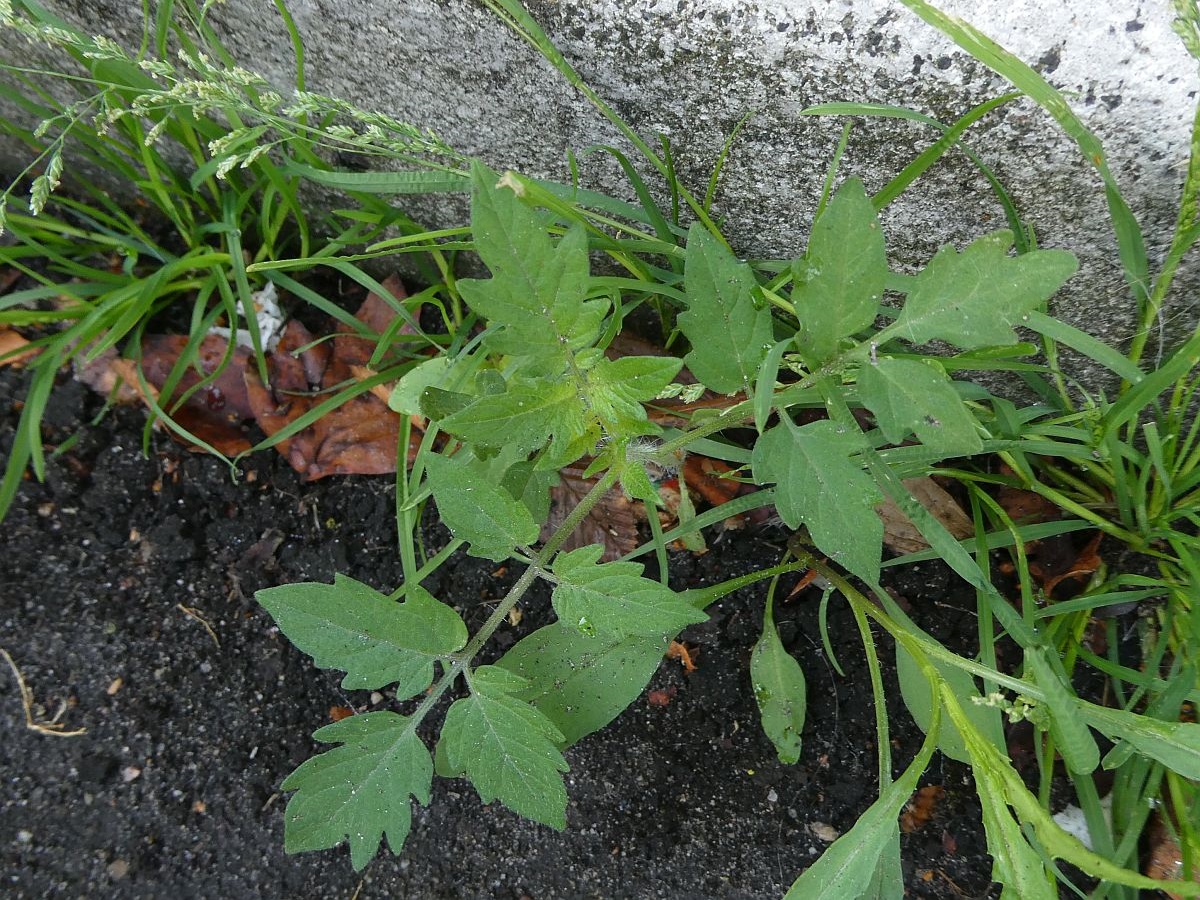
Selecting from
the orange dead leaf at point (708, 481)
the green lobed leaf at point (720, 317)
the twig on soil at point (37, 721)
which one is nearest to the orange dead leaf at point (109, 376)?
the twig on soil at point (37, 721)

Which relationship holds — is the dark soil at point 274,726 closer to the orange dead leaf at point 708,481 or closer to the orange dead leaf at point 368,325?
the orange dead leaf at point 708,481

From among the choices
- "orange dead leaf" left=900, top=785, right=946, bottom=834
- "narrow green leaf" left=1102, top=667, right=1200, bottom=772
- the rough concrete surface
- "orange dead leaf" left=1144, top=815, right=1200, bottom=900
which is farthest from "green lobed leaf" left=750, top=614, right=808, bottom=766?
the rough concrete surface

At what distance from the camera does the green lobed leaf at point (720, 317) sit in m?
0.95

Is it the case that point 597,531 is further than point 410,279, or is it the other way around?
point 410,279

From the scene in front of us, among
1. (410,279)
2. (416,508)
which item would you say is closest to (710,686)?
(416,508)

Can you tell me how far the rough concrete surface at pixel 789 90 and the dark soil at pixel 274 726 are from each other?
0.60 metres

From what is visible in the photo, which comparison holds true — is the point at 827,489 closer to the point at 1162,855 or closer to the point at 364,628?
the point at 364,628

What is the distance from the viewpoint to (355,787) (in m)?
1.03

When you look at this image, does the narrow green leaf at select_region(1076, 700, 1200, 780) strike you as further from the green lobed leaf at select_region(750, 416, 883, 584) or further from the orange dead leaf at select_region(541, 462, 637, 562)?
the orange dead leaf at select_region(541, 462, 637, 562)

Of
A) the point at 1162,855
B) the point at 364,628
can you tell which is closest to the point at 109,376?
the point at 364,628

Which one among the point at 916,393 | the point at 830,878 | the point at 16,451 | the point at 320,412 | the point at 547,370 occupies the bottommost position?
the point at 16,451

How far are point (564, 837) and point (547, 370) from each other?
0.90 meters

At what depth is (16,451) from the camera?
1527mm

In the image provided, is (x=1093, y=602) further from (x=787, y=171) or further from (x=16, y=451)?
(x=16, y=451)
